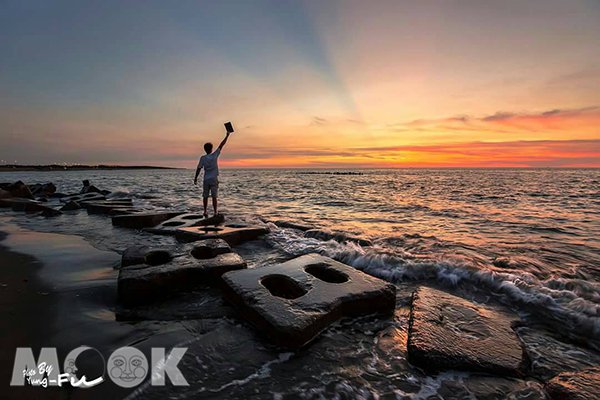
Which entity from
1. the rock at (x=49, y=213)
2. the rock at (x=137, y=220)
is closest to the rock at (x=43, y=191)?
the rock at (x=49, y=213)

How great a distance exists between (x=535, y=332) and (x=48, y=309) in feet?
17.1

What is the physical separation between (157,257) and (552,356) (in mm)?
5013

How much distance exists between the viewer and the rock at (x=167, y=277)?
3.63 meters

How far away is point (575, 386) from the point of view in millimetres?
2268

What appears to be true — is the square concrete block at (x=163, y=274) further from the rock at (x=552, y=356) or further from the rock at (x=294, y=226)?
the rock at (x=294, y=226)

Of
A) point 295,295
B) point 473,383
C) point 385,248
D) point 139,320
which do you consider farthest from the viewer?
point 385,248

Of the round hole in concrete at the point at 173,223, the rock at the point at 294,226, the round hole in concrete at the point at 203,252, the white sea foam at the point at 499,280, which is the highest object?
Result: the round hole in concrete at the point at 203,252

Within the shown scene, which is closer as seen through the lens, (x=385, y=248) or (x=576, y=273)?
(x=576, y=273)

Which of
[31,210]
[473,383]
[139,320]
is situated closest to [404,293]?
[473,383]

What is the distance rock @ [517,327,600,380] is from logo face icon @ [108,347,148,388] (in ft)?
10.5

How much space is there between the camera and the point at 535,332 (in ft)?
10.9

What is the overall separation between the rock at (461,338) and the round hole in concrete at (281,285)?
4.60ft

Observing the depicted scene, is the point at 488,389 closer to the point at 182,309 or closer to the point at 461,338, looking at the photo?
the point at 461,338

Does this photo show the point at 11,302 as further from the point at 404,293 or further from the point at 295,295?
the point at 404,293
